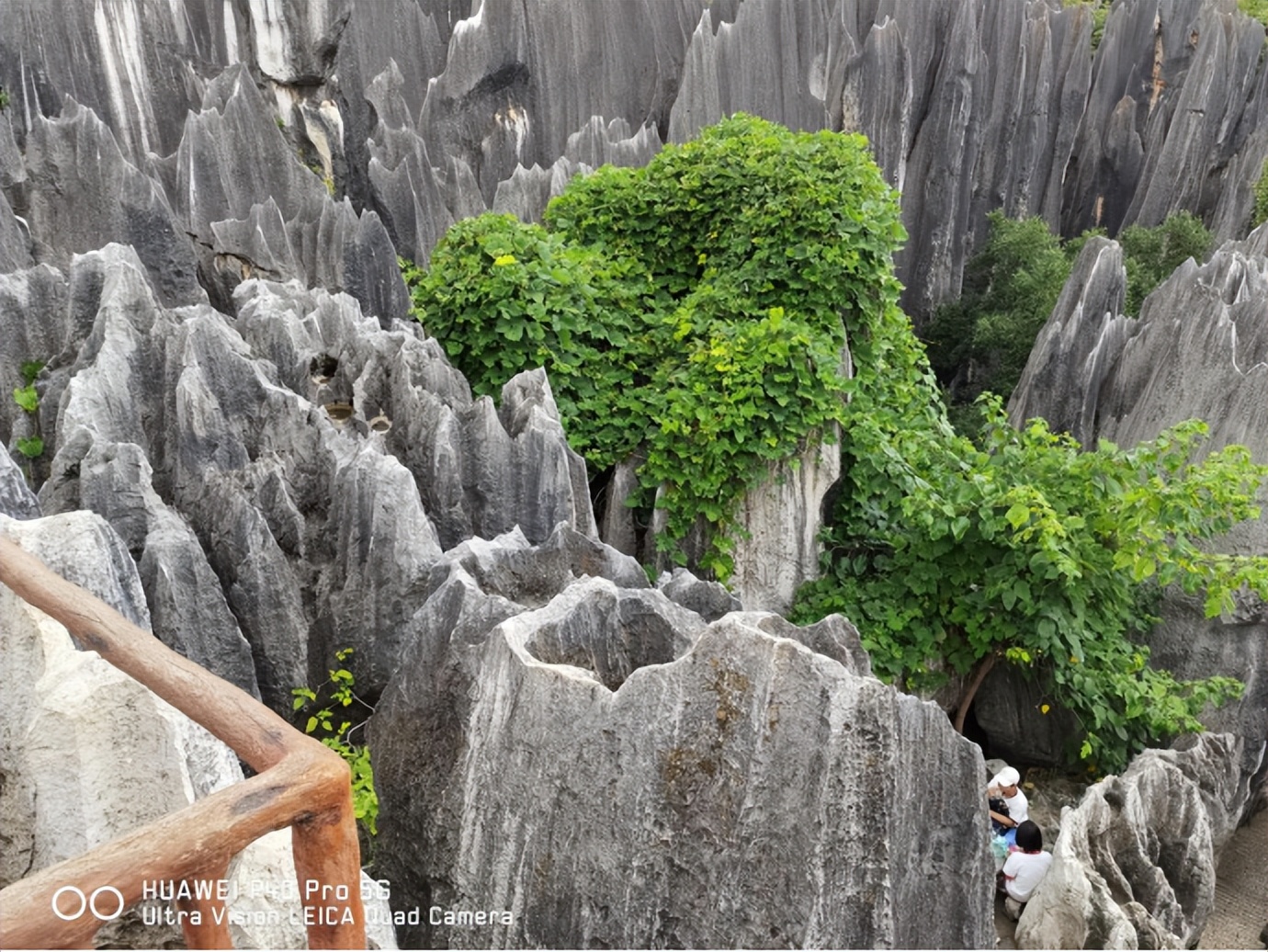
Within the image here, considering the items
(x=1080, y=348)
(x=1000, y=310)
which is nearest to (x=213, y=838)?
(x=1080, y=348)

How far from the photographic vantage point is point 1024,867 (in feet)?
20.7

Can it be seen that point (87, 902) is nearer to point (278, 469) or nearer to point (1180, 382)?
point (278, 469)

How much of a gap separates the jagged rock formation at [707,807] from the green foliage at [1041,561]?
3.08 m

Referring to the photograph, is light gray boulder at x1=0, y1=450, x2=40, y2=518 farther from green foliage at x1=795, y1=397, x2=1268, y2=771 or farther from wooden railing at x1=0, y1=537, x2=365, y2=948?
green foliage at x1=795, y1=397, x2=1268, y2=771

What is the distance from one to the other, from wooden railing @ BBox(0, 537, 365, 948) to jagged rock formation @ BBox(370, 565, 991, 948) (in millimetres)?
1864

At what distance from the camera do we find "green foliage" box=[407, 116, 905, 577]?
7.20 meters

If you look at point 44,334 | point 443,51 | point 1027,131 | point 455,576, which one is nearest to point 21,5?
point 443,51

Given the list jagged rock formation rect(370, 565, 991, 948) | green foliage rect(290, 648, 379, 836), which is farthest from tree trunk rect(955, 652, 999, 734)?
green foliage rect(290, 648, 379, 836)

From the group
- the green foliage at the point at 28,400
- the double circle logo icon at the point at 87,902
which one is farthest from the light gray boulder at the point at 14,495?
the double circle logo icon at the point at 87,902

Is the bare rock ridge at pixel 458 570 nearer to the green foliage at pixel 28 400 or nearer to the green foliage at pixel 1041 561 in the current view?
the green foliage at pixel 28 400

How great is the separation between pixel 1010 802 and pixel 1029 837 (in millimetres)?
400

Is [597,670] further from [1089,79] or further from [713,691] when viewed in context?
[1089,79]

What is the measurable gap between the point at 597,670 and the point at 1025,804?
13.4ft

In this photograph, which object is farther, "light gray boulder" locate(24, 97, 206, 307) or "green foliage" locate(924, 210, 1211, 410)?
"green foliage" locate(924, 210, 1211, 410)
